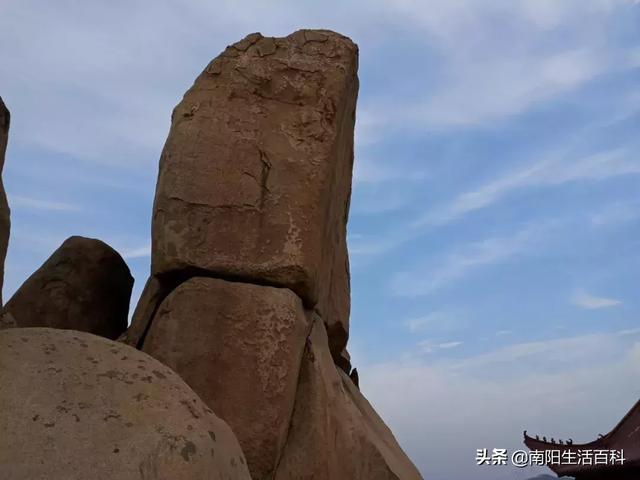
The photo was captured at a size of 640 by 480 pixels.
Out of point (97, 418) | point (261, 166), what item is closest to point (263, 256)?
point (261, 166)

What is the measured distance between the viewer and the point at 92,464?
87.9 inches

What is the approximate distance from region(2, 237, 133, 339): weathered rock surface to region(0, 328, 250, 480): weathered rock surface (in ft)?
6.73

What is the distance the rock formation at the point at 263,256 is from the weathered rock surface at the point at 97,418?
121cm

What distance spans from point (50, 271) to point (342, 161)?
2.14 metres

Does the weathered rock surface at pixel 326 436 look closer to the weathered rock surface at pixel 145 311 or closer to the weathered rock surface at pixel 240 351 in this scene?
the weathered rock surface at pixel 240 351

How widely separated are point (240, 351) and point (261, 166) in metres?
1.19

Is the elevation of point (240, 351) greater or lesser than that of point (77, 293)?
lesser

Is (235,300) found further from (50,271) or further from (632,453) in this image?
(632,453)

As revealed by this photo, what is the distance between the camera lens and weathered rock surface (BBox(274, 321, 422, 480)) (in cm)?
420

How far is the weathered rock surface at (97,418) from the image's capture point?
223cm

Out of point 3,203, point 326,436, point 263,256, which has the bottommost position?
point 326,436

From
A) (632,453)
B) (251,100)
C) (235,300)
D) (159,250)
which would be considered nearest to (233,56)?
(251,100)

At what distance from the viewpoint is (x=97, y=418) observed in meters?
2.42

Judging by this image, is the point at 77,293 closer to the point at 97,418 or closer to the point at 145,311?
the point at 145,311
